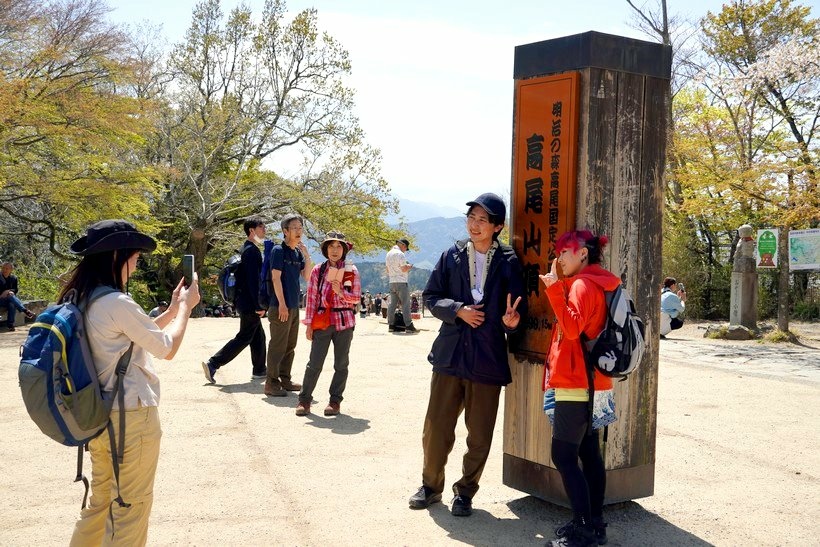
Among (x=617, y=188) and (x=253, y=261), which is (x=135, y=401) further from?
(x=253, y=261)

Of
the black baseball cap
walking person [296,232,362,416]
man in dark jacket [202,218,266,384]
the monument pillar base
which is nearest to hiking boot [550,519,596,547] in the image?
the black baseball cap

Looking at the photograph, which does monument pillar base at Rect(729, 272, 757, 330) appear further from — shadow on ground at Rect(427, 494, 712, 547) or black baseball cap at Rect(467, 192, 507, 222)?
black baseball cap at Rect(467, 192, 507, 222)

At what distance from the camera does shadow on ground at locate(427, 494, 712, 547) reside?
3582 millimetres

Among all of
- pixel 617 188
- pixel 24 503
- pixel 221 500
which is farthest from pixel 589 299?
pixel 24 503

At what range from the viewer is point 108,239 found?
2.74m

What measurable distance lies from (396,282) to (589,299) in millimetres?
9637

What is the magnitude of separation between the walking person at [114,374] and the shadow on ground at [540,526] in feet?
5.36

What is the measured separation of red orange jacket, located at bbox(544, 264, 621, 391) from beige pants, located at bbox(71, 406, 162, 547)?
180cm

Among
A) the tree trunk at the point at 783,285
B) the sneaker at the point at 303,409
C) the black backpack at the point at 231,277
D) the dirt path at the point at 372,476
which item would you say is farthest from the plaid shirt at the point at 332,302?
the tree trunk at the point at 783,285

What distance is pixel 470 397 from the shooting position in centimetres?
395

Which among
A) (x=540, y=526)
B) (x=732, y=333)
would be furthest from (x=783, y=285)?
(x=540, y=526)

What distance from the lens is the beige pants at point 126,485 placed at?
2711 mm

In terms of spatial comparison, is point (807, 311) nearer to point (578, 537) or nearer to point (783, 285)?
point (783, 285)

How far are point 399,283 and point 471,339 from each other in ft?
29.5
